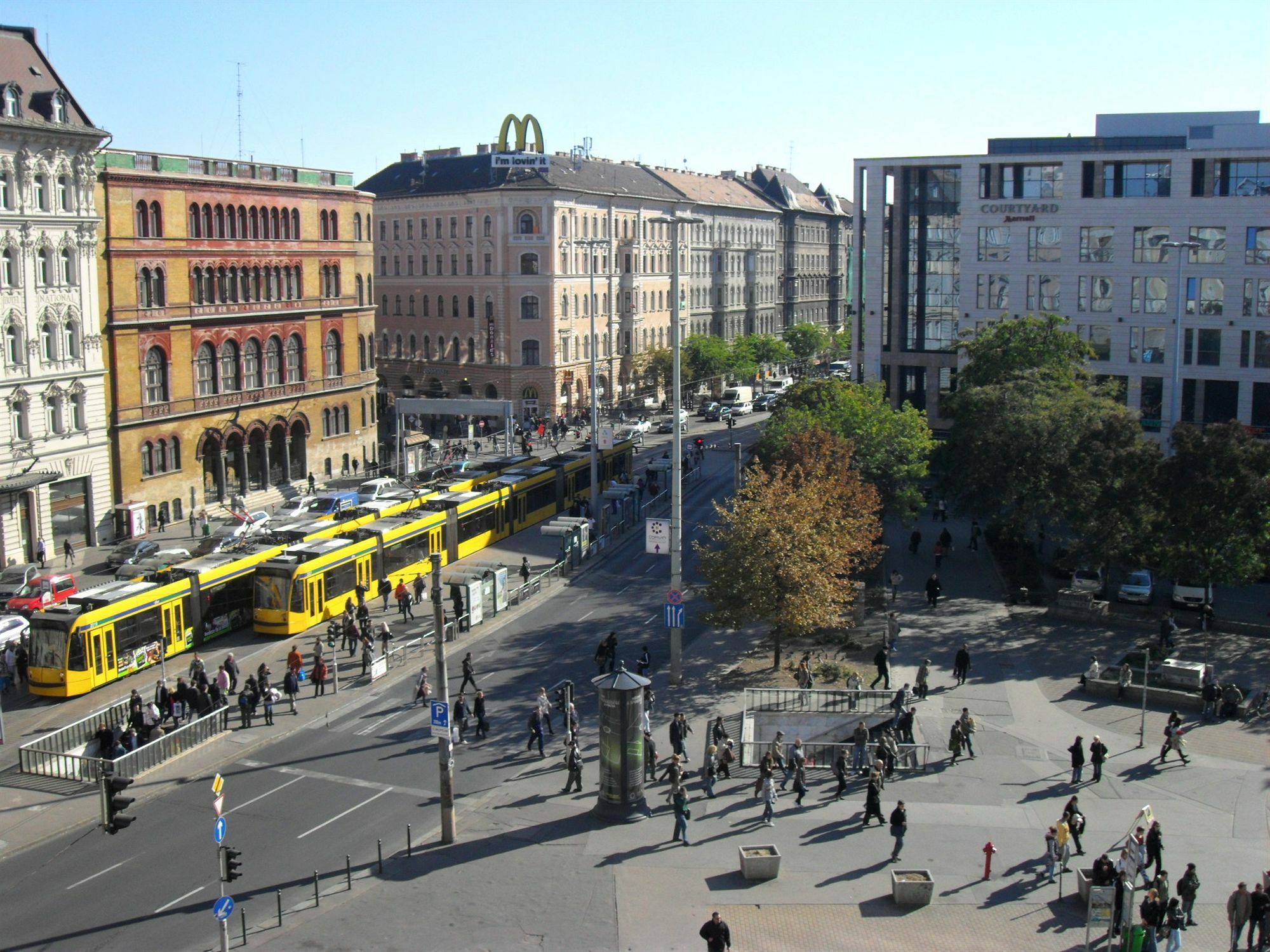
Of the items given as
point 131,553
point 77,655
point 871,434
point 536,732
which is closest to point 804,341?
point 871,434

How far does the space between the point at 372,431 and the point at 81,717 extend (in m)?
45.5

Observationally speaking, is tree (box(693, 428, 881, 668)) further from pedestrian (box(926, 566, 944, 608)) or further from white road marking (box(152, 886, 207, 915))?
white road marking (box(152, 886, 207, 915))

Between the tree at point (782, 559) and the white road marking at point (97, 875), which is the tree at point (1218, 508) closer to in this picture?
the tree at point (782, 559)

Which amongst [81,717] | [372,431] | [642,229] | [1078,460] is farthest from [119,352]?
[642,229]

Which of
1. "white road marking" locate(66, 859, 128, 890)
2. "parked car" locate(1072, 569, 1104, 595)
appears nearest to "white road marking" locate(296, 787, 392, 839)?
"white road marking" locate(66, 859, 128, 890)

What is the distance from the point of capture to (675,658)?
36.8 metres

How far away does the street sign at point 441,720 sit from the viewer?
84.8ft

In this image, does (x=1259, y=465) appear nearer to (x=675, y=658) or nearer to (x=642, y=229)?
(x=675, y=658)

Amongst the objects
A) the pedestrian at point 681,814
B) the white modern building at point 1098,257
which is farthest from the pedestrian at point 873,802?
the white modern building at point 1098,257

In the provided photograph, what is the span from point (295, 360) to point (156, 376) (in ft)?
37.1

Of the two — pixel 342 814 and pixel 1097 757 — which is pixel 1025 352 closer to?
pixel 1097 757

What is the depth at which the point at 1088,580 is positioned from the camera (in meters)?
48.9

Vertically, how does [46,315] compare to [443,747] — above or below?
above

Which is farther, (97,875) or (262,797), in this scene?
(262,797)
